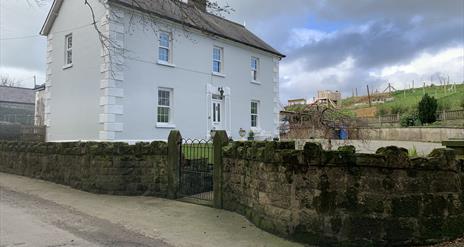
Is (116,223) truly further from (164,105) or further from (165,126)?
(164,105)

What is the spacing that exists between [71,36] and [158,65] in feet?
15.7

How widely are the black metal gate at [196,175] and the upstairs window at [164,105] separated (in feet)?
29.2

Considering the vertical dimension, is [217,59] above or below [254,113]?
above

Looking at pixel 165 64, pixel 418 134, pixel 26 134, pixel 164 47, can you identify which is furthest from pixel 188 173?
pixel 418 134

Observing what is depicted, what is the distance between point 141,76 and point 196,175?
9.27 m

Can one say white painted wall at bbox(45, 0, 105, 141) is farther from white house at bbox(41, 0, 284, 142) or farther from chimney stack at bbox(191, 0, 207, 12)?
chimney stack at bbox(191, 0, 207, 12)

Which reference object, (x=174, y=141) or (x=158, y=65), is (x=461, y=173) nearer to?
(x=174, y=141)

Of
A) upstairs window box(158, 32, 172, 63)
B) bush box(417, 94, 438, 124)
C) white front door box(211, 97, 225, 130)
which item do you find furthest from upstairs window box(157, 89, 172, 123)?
bush box(417, 94, 438, 124)

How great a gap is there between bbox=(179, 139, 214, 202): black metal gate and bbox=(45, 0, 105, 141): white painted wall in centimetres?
846

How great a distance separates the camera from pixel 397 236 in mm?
6344

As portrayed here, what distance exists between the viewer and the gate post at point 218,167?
30.8ft

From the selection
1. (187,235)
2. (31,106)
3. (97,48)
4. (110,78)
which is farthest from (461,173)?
(31,106)

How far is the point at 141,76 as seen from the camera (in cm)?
1869

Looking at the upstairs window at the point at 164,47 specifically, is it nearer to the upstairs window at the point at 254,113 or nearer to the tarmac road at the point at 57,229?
the upstairs window at the point at 254,113
